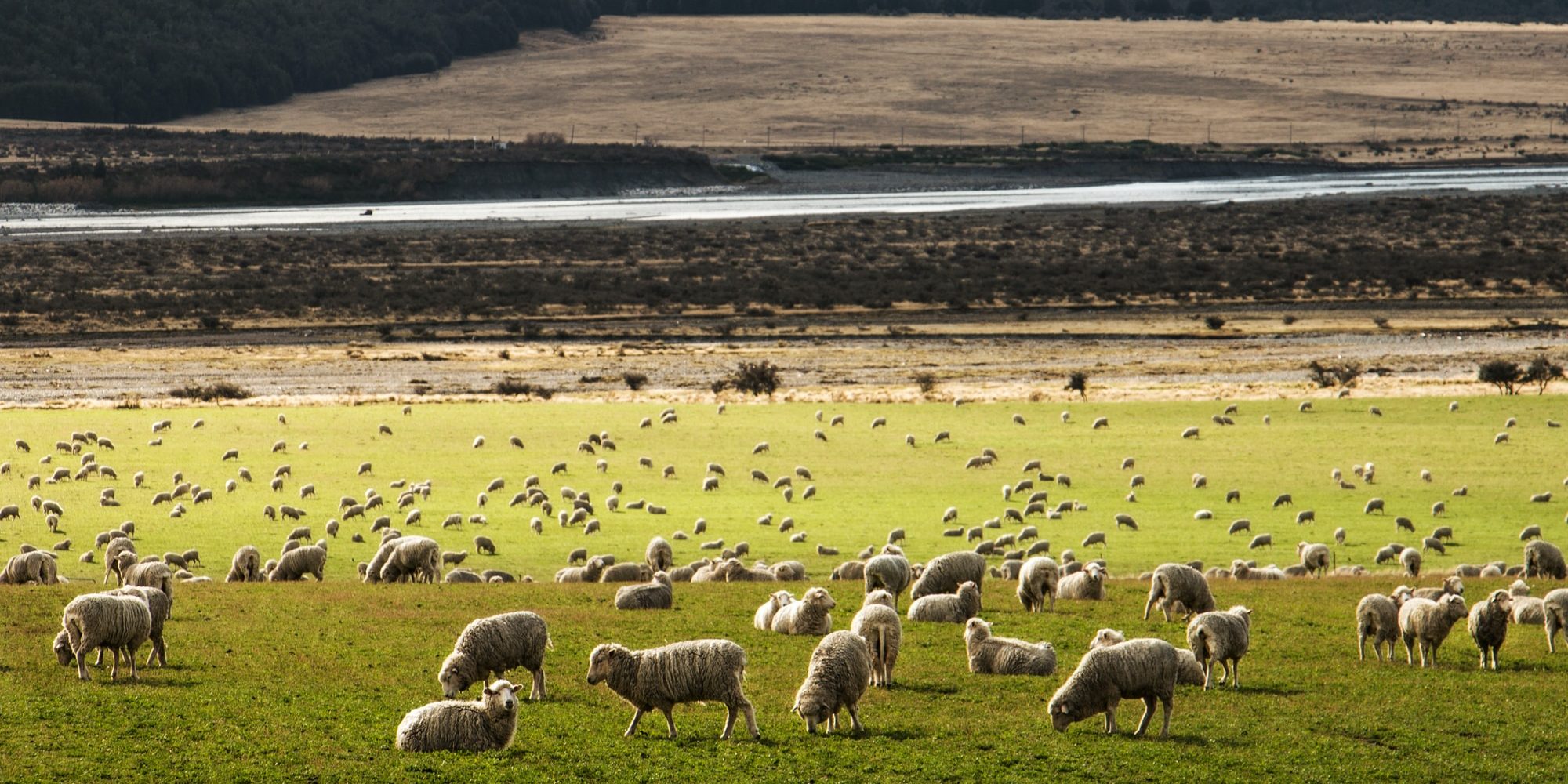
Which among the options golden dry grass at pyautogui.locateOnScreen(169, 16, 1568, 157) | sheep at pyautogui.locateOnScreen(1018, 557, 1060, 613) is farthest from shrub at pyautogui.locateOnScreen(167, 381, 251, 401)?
golden dry grass at pyautogui.locateOnScreen(169, 16, 1568, 157)

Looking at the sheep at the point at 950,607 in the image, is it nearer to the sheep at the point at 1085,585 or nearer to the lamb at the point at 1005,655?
the sheep at the point at 1085,585

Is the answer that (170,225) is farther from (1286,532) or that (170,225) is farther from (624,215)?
(1286,532)

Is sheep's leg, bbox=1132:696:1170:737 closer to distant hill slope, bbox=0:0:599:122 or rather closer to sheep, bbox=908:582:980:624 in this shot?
sheep, bbox=908:582:980:624

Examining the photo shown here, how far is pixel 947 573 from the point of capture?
19984 mm

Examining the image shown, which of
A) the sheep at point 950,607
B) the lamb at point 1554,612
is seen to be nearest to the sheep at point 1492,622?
the lamb at point 1554,612

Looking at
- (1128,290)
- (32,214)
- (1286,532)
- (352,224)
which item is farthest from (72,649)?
(32,214)

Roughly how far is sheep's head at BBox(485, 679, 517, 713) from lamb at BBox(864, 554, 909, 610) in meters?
6.25

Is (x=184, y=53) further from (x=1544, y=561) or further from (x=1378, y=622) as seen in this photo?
A: (x=1378, y=622)

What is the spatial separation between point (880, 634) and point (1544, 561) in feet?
37.8

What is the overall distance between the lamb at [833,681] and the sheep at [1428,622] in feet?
21.0

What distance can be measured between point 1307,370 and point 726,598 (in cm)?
3190

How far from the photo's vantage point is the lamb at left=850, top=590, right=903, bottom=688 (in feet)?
50.8

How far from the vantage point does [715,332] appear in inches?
2323

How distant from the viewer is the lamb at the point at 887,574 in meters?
19.0
